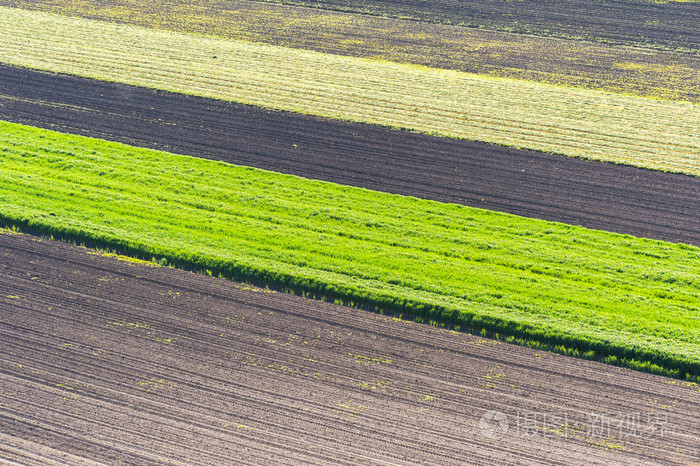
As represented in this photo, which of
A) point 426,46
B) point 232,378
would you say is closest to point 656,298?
point 232,378

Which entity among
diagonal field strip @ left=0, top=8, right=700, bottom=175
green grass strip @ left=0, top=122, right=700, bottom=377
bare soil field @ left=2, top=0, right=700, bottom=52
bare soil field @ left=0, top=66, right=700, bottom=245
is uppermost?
bare soil field @ left=2, top=0, right=700, bottom=52

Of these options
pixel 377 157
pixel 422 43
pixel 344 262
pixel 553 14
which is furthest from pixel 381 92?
pixel 553 14

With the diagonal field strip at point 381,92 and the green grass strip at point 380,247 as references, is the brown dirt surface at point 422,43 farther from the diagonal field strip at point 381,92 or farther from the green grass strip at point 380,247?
the green grass strip at point 380,247

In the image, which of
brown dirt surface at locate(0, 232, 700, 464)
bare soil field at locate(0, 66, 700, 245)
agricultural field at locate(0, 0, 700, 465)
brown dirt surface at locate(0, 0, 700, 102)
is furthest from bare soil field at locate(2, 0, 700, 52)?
brown dirt surface at locate(0, 232, 700, 464)

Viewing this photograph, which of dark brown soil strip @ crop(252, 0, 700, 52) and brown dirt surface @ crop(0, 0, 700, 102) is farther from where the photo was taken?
dark brown soil strip @ crop(252, 0, 700, 52)

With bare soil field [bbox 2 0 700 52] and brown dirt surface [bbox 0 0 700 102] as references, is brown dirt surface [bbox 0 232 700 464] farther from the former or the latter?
bare soil field [bbox 2 0 700 52]
